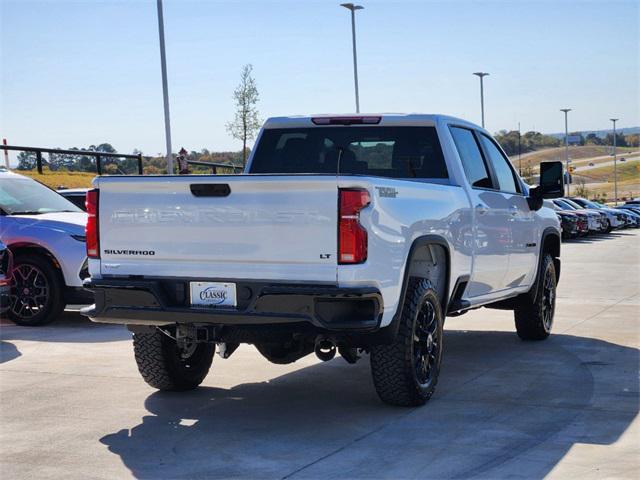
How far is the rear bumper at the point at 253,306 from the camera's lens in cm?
604

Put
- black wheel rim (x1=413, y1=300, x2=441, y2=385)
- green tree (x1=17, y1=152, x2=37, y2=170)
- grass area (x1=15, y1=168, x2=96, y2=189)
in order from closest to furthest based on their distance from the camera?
1. black wheel rim (x1=413, y1=300, x2=441, y2=385)
2. green tree (x1=17, y1=152, x2=37, y2=170)
3. grass area (x1=15, y1=168, x2=96, y2=189)

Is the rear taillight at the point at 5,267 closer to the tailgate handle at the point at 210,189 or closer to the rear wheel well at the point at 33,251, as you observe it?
the rear wheel well at the point at 33,251

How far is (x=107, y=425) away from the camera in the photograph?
6570 mm

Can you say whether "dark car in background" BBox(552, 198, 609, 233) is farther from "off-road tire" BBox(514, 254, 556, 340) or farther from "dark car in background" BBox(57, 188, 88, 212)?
"off-road tire" BBox(514, 254, 556, 340)

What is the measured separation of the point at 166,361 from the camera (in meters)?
7.38

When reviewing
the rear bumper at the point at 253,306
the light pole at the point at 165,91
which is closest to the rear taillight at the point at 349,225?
the rear bumper at the point at 253,306

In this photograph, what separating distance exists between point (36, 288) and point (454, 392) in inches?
227

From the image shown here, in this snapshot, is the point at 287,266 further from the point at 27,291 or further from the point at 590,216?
the point at 590,216

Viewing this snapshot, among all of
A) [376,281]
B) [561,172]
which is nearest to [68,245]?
[561,172]

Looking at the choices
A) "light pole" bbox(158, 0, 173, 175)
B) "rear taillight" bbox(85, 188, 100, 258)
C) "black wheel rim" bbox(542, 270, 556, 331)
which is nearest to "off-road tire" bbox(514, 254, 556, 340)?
"black wheel rim" bbox(542, 270, 556, 331)

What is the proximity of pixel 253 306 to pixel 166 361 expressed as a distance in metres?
1.47

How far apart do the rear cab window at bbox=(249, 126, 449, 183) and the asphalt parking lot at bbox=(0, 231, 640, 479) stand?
1.68 m

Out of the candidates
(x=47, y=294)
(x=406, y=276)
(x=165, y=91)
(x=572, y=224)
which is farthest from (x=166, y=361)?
(x=572, y=224)

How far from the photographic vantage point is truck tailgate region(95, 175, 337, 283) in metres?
6.02
